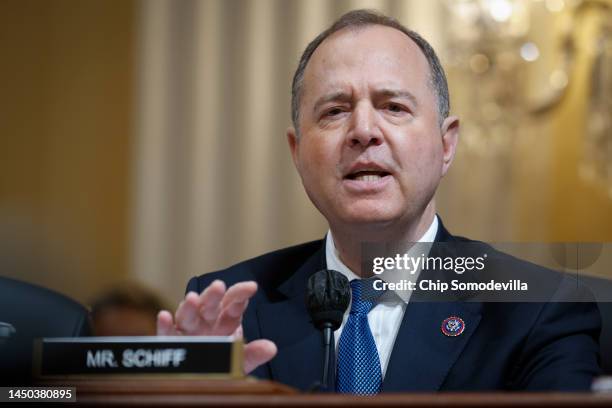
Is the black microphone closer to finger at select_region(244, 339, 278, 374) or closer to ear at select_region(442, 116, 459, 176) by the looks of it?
finger at select_region(244, 339, 278, 374)

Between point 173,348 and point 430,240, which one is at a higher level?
point 430,240

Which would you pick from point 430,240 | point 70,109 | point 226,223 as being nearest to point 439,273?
point 430,240

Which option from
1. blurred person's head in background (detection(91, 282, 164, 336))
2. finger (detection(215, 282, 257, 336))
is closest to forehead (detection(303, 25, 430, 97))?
finger (detection(215, 282, 257, 336))

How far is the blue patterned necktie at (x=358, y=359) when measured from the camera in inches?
80.1

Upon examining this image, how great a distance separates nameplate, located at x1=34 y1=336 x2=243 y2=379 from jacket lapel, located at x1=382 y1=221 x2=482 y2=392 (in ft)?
2.05

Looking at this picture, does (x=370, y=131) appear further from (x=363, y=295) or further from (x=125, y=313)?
(x=125, y=313)

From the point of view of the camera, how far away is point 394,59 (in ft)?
7.53

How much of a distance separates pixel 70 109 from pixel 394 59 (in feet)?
13.3

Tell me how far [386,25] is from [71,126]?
394cm

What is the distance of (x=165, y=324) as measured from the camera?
5.83 ft

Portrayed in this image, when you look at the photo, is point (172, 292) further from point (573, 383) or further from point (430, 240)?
point (573, 383)

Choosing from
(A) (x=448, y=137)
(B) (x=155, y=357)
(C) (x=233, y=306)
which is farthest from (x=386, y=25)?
(B) (x=155, y=357)

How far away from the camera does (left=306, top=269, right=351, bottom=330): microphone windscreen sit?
183 centimetres

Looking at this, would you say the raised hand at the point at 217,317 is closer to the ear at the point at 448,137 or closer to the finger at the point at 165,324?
the finger at the point at 165,324
